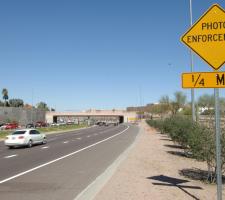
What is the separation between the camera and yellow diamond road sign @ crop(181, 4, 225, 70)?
7.78m

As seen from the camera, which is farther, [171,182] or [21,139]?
[21,139]

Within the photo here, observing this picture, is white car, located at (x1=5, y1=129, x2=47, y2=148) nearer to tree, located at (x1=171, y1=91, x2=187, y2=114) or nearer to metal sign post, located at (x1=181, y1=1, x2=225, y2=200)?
→ metal sign post, located at (x1=181, y1=1, x2=225, y2=200)

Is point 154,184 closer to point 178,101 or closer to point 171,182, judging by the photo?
point 171,182

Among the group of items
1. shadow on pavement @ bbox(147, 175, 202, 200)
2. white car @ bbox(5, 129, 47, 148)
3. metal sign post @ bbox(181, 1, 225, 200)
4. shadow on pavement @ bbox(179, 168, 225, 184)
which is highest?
metal sign post @ bbox(181, 1, 225, 200)

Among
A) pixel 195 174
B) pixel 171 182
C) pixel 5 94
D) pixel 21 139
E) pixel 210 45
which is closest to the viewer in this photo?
pixel 210 45

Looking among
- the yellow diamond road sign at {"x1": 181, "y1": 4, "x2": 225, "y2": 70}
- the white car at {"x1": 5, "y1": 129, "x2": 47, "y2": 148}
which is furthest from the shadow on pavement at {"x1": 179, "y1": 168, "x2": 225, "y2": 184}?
the white car at {"x1": 5, "y1": 129, "x2": 47, "y2": 148}

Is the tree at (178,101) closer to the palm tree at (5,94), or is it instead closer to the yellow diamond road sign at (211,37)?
the yellow diamond road sign at (211,37)

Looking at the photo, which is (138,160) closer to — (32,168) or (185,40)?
(32,168)

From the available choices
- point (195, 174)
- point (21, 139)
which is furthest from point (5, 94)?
point (195, 174)

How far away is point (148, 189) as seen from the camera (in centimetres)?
1112

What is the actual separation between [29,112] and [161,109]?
140 ft

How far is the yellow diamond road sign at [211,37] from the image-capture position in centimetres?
778

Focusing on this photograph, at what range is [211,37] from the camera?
7891mm

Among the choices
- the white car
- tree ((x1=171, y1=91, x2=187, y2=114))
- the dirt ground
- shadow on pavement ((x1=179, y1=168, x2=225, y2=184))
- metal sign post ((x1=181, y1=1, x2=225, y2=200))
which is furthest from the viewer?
tree ((x1=171, y1=91, x2=187, y2=114))
